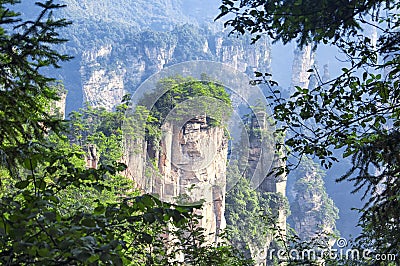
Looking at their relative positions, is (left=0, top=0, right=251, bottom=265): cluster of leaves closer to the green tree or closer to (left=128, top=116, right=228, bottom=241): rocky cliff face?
the green tree

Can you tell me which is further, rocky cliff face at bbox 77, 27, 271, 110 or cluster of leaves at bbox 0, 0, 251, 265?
rocky cliff face at bbox 77, 27, 271, 110

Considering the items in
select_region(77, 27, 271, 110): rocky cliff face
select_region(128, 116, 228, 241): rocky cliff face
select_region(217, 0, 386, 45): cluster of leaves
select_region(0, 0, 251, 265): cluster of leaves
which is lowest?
select_region(0, 0, 251, 265): cluster of leaves

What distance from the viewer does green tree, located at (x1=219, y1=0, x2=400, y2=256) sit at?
2.38m

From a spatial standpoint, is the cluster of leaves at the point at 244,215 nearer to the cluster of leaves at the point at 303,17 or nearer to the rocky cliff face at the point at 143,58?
the cluster of leaves at the point at 303,17

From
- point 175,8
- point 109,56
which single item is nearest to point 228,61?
point 109,56

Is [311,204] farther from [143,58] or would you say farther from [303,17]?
[303,17]

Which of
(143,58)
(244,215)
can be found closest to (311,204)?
(244,215)

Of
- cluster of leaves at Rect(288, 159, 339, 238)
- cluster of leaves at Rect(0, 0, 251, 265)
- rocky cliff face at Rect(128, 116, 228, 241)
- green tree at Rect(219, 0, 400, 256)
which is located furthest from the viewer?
cluster of leaves at Rect(288, 159, 339, 238)

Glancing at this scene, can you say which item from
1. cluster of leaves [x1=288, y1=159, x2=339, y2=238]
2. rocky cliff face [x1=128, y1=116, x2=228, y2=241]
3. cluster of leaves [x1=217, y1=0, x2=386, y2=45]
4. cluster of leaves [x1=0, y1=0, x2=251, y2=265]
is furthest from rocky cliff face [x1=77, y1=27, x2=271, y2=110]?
cluster of leaves [x1=0, y1=0, x2=251, y2=265]

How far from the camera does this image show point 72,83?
5962cm

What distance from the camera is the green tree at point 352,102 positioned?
2.38 metres

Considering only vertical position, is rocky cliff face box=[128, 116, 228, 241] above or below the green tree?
above

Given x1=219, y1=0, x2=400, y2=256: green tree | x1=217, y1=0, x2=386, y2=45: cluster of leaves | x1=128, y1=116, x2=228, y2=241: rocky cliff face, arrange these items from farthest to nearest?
x1=128, y1=116, x2=228, y2=241: rocky cliff face → x1=217, y1=0, x2=386, y2=45: cluster of leaves → x1=219, y1=0, x2=400, y2=256: green tree

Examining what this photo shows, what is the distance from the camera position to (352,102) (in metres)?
2.86
